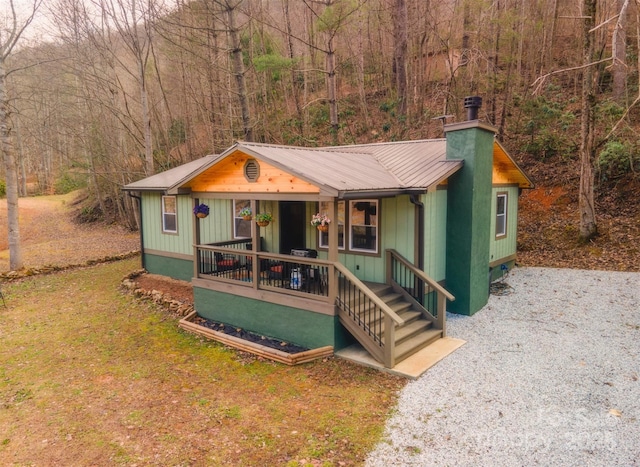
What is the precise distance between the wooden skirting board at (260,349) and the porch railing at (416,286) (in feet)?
7.28

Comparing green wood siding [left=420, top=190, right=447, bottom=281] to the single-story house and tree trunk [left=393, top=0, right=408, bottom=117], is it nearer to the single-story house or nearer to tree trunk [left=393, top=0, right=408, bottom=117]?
the single-story house

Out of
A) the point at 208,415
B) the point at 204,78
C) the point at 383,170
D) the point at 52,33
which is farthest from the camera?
the point at 204,78

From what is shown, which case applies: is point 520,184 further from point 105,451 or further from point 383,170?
point 105,451

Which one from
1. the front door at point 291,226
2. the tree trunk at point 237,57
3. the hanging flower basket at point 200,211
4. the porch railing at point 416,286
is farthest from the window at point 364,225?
the tree trunk at point 237,57

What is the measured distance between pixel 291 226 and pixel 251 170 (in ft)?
7.80

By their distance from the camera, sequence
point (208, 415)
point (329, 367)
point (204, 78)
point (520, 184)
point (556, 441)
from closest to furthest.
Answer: point (556, 441)
point (208, 415)
point (329, 367)
point (520, 184)
point (204, 78)

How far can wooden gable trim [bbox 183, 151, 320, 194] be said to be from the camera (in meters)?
7.34

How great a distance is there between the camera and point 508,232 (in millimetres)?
11773

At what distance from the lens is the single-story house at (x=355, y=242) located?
Answer: 23.1 feet

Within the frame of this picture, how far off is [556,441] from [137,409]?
532cm

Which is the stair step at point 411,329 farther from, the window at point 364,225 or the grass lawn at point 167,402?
the window at point 364,225

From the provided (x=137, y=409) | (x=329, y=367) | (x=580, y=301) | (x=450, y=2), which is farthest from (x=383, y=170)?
(x=450, y=2)

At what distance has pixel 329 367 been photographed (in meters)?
6.67

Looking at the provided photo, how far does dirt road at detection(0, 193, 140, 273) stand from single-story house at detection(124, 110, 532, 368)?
30.4ft
